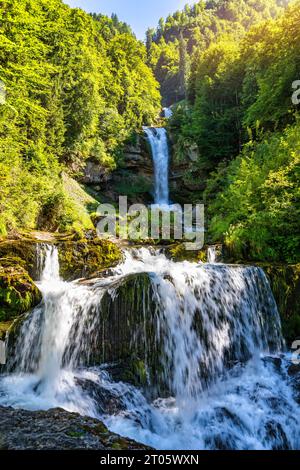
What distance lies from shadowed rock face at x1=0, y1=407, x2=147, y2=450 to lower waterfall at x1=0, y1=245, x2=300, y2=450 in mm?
1199

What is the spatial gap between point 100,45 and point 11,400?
1281 inches

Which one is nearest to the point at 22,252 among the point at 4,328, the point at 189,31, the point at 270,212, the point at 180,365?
the point at 4,328

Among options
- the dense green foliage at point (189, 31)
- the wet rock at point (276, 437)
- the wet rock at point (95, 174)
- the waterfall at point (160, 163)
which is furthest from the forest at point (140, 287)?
the dense green foliage at point (189, 31)

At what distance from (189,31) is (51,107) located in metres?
92.8

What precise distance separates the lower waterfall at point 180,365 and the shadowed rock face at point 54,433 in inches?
47.2

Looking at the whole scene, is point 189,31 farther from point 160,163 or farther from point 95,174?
point 95,174

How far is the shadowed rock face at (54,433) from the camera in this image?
2.98m

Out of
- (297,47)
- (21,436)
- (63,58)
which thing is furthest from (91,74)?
(21,436)

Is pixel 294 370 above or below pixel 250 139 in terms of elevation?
below

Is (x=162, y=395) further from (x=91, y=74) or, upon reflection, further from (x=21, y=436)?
(x=91, y=74)

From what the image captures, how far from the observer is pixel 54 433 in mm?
3209

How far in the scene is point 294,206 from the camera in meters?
8.86

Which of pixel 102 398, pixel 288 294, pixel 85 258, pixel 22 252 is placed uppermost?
pixel 85 258

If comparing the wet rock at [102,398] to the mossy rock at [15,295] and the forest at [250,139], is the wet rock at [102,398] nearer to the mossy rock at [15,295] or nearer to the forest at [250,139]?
the mossy rock at [15,295]
